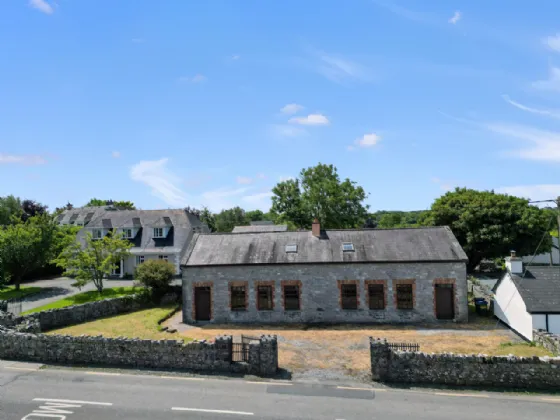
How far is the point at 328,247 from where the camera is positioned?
28359 millimetres

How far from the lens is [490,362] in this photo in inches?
625

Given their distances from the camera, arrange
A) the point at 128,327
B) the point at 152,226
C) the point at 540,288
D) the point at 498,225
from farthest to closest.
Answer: the point at 152,226 < the point at 498,225 < the point at 128,327 < the point at 540,288

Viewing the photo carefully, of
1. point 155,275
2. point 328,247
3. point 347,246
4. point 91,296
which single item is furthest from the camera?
point 91,296

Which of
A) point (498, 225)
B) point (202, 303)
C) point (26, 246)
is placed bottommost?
point (202, 303)

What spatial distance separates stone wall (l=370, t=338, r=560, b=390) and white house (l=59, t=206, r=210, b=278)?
32.8 metres

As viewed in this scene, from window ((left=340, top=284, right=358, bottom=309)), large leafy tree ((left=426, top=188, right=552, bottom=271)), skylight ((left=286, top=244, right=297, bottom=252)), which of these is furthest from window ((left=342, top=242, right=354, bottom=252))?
large leafy tree ((left=426, top=188, right=552, bottom=271))

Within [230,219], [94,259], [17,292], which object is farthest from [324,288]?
[230,219]

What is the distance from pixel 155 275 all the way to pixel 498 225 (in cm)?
3527

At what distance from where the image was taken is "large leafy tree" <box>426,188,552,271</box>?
4303 centimetres

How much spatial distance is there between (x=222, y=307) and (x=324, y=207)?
3013cm

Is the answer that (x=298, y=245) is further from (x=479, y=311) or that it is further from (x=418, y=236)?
(x=479, y=311)

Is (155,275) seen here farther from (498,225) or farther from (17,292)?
(498,225)

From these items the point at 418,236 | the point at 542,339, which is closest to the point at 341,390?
the point at 542,339

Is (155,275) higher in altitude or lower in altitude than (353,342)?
higher
